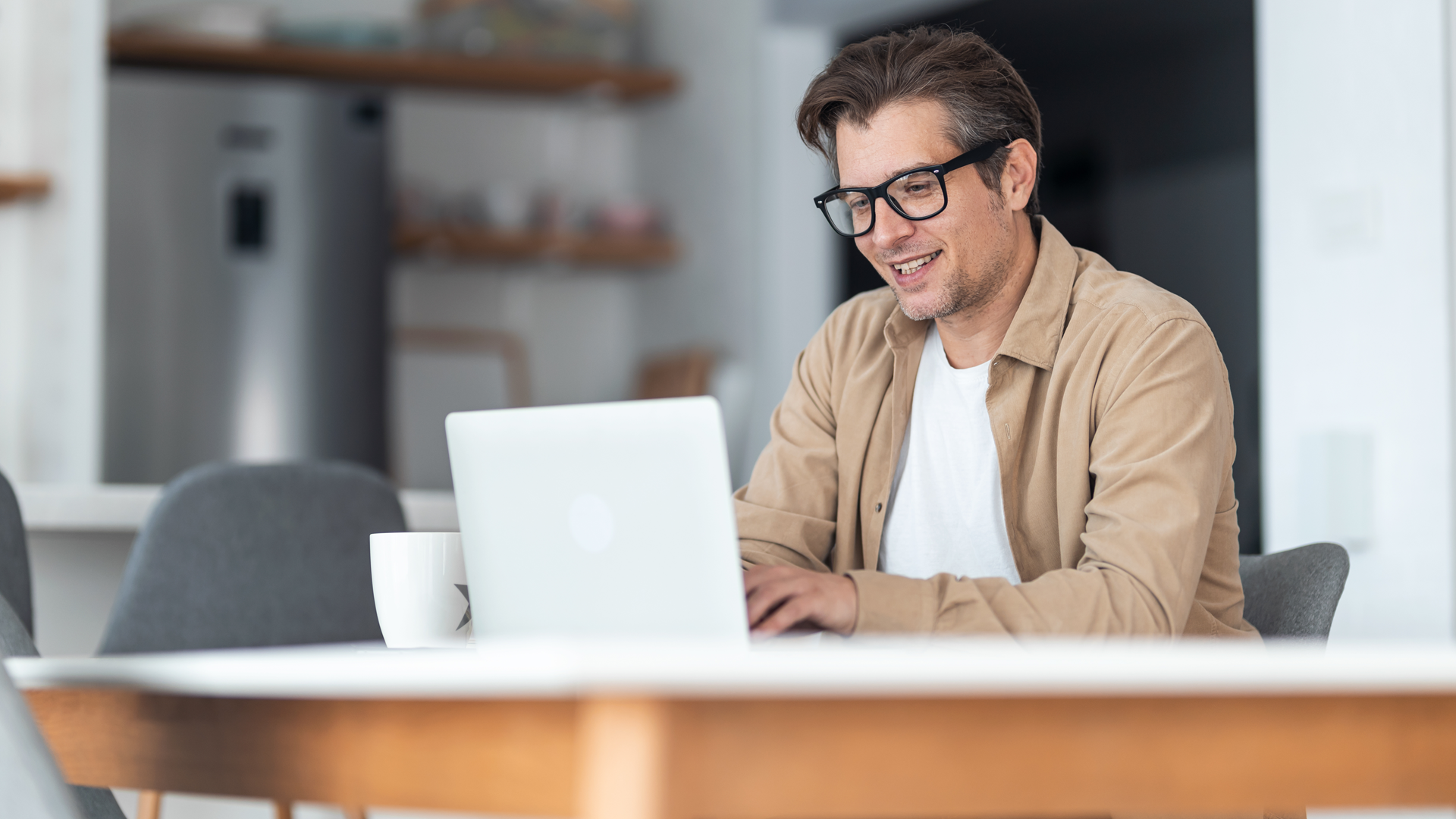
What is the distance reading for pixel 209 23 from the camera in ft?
13.6

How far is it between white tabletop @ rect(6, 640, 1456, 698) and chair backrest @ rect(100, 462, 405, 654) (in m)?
1.20

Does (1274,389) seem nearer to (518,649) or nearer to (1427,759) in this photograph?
(1427,759)

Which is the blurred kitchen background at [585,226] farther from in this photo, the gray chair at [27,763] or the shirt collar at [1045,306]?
the gray chair at [27,763]

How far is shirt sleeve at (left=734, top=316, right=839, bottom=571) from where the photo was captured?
1.50m

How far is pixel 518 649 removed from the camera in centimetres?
56

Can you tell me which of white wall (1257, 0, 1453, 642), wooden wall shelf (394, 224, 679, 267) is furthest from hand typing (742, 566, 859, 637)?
wooden wall shelf (394, 224, 679, 267)

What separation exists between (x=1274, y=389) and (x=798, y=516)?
1.40 m

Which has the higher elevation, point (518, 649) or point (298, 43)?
point (298, 43)

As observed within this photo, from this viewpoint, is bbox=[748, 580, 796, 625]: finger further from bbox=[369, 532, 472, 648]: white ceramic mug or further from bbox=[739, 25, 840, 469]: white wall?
bbox=[739, 25, 840, 469]: white wall

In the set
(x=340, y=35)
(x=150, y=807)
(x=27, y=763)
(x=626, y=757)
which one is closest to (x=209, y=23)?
(x=340, y=35)

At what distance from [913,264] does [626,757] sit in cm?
100

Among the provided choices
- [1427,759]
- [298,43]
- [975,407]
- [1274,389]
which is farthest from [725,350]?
[1427,759]

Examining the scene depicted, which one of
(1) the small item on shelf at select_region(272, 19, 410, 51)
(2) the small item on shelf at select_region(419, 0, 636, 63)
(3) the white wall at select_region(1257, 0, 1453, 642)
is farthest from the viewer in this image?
(2) the small item on shelf at select_region(419, 0, 636, 63)

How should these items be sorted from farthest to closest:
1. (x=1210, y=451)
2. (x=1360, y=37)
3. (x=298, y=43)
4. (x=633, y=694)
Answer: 1. (x=298, y=43)
2. (x=1360, y=37)
3. (x=1210, y=451)
4. (x=633, y=694)
